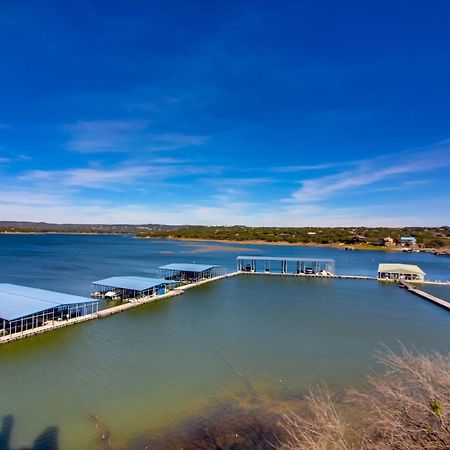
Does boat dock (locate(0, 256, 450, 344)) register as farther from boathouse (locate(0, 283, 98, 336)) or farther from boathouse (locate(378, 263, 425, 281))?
boathouse (locate(378, 263, 425, 281))

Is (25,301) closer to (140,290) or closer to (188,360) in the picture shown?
(140,290)

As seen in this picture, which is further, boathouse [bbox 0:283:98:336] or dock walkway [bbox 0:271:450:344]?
dock walkway [bbox 0:271:450:344]

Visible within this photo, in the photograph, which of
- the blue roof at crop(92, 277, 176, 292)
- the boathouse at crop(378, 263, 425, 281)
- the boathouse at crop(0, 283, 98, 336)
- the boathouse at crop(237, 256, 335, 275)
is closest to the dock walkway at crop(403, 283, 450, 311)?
the boathouse at crop(378, 263, 425, 281)

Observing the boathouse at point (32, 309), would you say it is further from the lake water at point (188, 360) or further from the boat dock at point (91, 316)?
the lake water at point (188, 360)

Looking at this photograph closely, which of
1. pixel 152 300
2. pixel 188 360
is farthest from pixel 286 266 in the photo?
pixel 188 360

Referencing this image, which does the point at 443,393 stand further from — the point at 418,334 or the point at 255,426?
the point at 418,334

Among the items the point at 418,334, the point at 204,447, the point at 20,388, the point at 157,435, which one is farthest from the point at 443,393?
the point at 418,334
